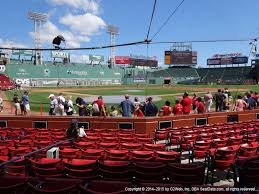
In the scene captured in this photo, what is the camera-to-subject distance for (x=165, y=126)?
1630cm

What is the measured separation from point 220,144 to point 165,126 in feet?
22.7

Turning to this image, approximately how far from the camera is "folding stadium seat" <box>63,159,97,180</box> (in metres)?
6.81

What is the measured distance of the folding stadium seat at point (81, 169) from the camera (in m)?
6.81

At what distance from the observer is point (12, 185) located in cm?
546

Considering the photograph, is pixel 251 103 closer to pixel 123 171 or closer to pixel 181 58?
pixel 123 171

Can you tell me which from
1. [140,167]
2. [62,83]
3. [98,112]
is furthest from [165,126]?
[62,83]

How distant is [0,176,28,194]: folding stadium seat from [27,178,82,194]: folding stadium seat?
0.41ft

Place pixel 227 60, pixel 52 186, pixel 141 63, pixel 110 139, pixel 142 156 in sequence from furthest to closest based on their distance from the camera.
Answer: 1. pixel 141 63
2. pixel 227 60
3. pixel 110 139
4. pixel 142 156
5. pixel 52 186

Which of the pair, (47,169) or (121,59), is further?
(121,59)

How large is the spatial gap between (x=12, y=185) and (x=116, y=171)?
226 centimetres


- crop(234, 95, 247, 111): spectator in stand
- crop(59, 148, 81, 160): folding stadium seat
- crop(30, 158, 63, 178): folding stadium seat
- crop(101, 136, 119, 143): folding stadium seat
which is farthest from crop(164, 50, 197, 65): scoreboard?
crop(30, 158, 63, 178): folding stadium seat

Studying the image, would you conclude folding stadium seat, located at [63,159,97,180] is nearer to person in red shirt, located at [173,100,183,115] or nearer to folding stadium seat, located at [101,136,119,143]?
folding stadium seat, located at [101,136,119,143]

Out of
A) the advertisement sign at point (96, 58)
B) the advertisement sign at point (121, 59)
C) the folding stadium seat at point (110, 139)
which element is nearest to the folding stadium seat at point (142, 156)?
the folding stadium seat at point (110, 139)

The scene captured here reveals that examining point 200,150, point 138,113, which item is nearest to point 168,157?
point 200,150
